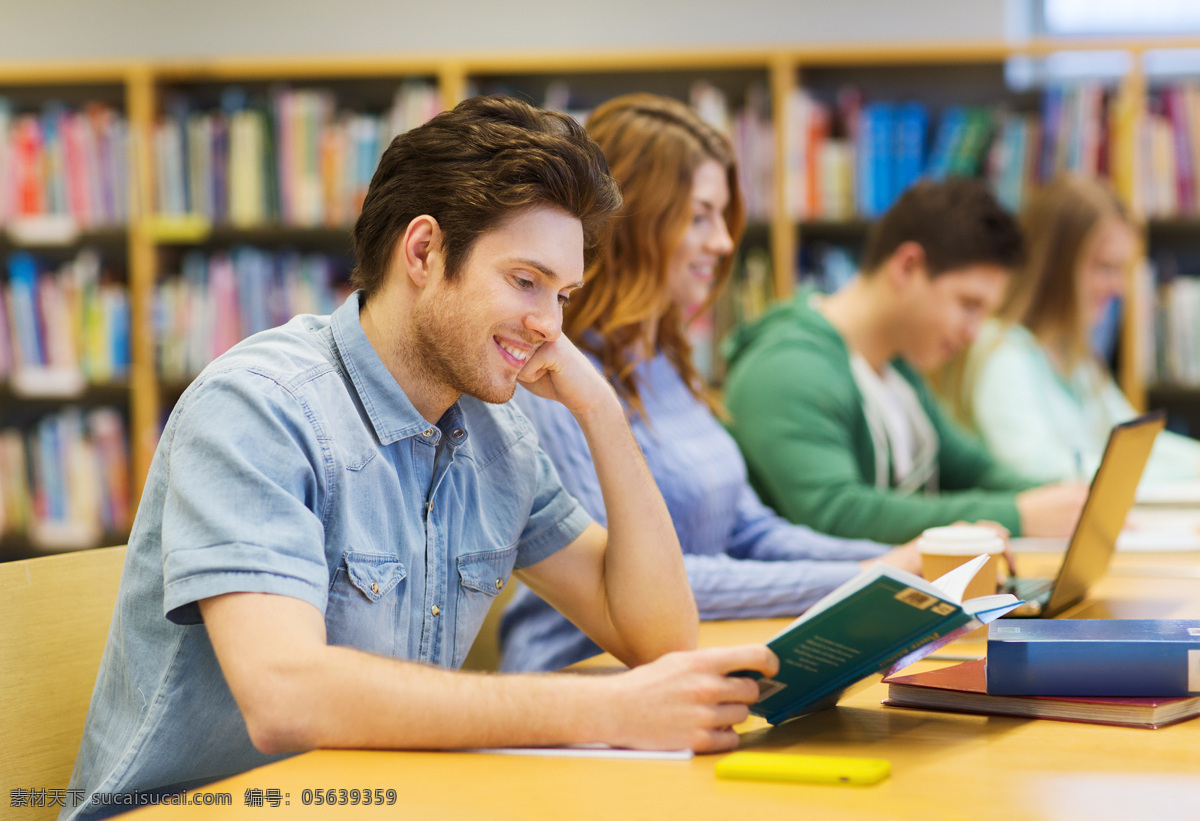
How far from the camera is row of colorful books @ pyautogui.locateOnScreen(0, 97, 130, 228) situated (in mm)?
Result: 3475

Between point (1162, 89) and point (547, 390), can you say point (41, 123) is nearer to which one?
point (547, 390)

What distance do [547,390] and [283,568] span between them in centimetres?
45

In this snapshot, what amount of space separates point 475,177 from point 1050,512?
1.32 m

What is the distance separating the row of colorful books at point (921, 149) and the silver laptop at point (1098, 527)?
1959mm

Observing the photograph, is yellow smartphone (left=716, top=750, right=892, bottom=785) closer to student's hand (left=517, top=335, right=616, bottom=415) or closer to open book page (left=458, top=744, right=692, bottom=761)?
open book page (left=458, top=744, right=692, bottom=761)

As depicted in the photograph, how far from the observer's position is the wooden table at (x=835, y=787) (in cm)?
76

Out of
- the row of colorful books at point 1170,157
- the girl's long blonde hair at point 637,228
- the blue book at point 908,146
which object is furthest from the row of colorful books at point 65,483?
the row of colorful books at point 1170,157

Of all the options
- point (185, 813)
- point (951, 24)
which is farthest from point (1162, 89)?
point (185, 813)

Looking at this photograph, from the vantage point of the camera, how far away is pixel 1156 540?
194 centimetres

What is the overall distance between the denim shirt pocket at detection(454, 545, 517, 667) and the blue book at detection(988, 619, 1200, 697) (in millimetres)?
502

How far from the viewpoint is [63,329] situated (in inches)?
138

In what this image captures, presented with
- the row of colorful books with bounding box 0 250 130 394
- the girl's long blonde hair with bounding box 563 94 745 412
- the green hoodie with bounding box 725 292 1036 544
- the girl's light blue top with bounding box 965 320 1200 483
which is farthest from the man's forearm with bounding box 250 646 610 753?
the row of colorful books with bounding box 0 250 130 394

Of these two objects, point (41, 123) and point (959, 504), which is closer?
point (959, 504)

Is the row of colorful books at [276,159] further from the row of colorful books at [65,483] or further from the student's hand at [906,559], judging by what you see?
the student's hand at [906,559]
